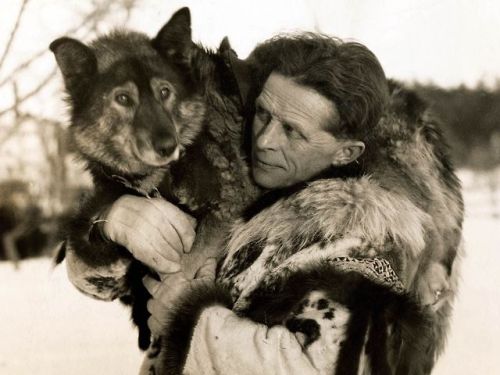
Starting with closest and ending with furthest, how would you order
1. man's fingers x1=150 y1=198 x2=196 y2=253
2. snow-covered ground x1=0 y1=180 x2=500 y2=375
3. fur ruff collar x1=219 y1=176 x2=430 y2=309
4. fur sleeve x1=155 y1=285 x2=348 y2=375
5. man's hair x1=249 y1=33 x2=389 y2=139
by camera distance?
fur sleeve x1=155 y1=285 x2=348 y2=375
fur ruff collar x1=219 y1=176 x2=430 y2=309
man's hair x1=249 y1=33 x2=389 y2=139
man's fingers x1=150 y1=198 x2=196 y2=253
snow-covered ground x1=0 y1=180 x2=500 y2=375

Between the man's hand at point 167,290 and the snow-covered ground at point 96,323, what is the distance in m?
2.91

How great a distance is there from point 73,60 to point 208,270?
82cm

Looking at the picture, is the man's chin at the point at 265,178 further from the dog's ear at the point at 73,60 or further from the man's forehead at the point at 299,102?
the dog's ear at the point at 73,60

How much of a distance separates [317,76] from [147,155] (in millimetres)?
600

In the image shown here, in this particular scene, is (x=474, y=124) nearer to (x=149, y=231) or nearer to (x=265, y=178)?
(x=265, y=178)

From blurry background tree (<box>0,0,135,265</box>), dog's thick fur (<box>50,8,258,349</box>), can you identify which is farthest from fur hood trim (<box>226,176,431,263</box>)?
blurry background tree (<box>0,0,135,265</box>)

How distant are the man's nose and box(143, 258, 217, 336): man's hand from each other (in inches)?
15.4

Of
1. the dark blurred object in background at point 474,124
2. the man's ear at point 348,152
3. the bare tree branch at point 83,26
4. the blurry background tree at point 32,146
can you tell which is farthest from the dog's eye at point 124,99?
the dark blurred object in background at point 474,124

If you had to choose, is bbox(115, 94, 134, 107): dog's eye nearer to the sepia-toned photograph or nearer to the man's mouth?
the sepia-toned photograph

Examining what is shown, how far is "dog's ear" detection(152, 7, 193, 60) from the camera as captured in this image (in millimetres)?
2094

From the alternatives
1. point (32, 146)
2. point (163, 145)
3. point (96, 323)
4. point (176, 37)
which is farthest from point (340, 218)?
point (96, 323)

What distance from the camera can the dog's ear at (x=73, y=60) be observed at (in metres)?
1.98

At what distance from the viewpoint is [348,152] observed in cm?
179

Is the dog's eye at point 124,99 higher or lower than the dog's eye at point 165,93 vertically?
lower
